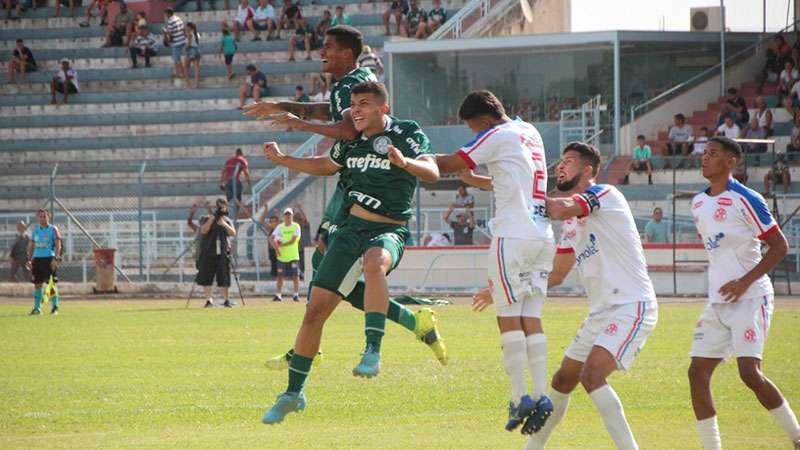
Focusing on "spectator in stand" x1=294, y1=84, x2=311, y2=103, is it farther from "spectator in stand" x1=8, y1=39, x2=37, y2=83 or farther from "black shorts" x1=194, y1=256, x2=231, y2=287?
"black shorts" x1=194, y1=256, x2=231, y2=287

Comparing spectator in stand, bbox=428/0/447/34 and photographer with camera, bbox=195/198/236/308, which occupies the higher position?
spectator in stand, bbox=428/0/447/34

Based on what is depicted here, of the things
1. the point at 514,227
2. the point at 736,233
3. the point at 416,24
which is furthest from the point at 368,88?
the point at 416,24

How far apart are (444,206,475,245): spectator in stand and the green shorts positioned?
2300 centimetres

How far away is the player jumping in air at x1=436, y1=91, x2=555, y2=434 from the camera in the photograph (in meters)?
9.88

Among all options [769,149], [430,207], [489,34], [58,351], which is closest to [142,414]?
[58,351]

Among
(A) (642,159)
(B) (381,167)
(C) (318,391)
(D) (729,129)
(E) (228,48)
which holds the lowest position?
(C) (318,391)

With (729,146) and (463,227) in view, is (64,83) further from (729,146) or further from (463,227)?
(729,146)

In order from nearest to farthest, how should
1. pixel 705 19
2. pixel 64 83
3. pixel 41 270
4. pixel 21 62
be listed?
1. pixel 41 270
2. pixel 705 19
3. pixel 64 83
4. pixel 21 62

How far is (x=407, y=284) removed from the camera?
33062mm

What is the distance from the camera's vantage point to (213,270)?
29.3 meters

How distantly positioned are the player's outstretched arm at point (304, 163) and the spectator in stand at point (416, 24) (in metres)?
34.2

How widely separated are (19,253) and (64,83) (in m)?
12.0

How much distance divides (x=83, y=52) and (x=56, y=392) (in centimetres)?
3503

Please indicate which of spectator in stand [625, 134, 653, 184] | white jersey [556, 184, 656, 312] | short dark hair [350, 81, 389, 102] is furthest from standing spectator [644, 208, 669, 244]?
white jersey [556, 184, 656, 312]
